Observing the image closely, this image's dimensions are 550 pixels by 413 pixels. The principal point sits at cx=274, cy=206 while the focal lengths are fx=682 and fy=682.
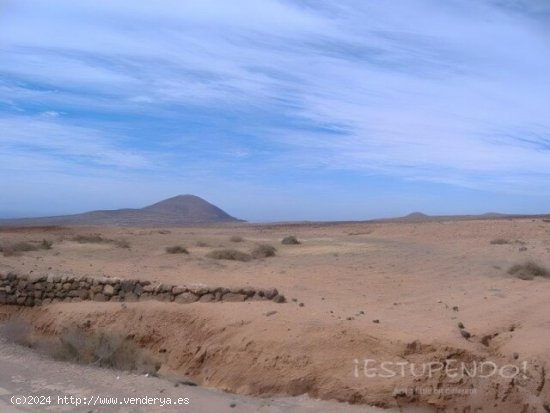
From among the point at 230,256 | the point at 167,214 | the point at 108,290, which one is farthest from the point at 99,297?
the point at 167,214

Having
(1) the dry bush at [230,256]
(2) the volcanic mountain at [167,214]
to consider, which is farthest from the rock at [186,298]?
(2) the volcanic mountain at [167,214]

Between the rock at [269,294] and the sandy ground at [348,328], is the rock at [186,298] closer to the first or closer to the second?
the sandy ground at [348,328]

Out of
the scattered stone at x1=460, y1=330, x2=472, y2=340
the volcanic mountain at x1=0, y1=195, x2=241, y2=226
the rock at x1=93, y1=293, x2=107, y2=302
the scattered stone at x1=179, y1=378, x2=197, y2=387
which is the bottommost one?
the scattered stone at x1=179, y1=378, x2=197, y2=387

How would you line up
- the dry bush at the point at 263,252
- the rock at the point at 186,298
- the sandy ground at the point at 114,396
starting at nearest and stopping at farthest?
the sandy ground at the point at 114,396 → the rock at the point at 186,298 → the dry bush at the point at 263,252

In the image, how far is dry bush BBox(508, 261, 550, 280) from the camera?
55.7ft

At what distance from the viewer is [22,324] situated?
12703mm

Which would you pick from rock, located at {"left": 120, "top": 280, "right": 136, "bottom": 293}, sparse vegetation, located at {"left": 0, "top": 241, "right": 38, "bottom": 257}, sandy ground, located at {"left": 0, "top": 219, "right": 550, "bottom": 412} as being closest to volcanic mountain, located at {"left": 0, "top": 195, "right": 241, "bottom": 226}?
sparse vegetation, located at {"left": 0, "top": 241, "right": 38, "bottom": 257}

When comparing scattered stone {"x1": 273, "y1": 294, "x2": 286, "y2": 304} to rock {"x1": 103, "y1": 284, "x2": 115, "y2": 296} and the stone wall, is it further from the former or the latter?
rock {"x1": 103, "y1": 284, "x2": 115, "y2": 296}

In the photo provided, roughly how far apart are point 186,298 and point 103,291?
2.06m

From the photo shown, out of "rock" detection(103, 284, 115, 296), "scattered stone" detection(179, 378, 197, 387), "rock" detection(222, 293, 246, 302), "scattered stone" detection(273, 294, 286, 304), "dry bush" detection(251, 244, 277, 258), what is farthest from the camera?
"dry bush" detection(251, 244, 277, 258)

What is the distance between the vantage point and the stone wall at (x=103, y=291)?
518 inches

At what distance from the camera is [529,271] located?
17297mm

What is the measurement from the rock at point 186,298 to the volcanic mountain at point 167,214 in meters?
67.7

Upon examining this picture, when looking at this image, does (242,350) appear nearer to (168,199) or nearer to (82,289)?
(82,289)
